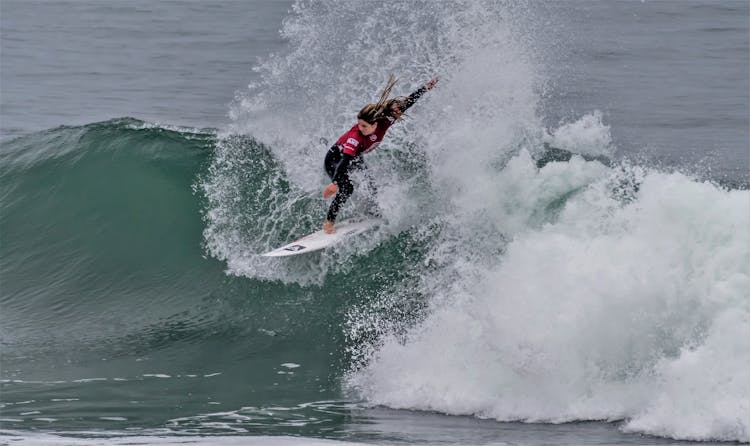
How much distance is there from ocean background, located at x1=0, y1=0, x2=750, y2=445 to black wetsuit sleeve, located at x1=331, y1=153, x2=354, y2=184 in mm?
1031

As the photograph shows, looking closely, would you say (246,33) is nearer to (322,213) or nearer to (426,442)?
(322,213)

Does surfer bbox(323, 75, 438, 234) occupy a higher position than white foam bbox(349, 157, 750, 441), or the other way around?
surfer bbox(323, 75, 438, 234)

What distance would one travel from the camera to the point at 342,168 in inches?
428

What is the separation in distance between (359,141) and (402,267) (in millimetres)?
1642

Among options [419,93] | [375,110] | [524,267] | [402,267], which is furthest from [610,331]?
[375,110]

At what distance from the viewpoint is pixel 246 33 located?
1051 inches

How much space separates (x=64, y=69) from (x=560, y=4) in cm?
1310

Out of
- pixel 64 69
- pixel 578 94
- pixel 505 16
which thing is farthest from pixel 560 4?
pixel 64 69

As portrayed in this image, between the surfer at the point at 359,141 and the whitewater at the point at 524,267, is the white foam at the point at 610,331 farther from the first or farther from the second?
the surfer at the point at 359,141

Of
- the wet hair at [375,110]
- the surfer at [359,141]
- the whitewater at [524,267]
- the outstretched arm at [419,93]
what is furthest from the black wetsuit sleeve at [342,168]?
the whitewater at [524,267]

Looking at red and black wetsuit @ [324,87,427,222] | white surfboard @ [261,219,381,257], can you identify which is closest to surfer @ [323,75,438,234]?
red and black wetsuit @ [324,87,427,222]

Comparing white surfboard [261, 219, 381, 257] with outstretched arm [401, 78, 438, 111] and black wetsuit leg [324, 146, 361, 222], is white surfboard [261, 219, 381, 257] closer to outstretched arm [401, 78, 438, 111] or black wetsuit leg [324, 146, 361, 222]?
black wetsuit leg [324, 146, 361, 222]

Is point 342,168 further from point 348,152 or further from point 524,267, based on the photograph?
point 524,267

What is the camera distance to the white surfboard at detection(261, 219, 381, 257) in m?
11.1
